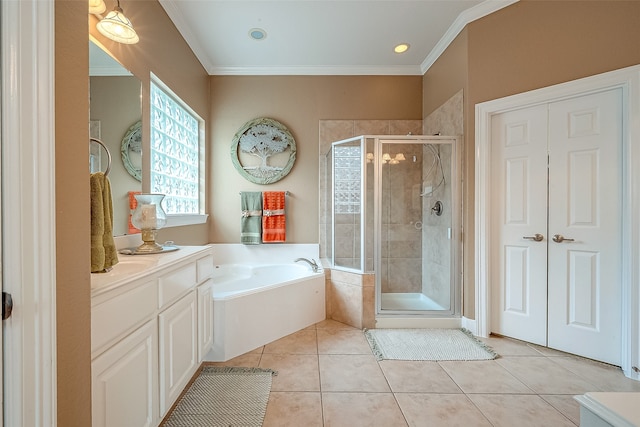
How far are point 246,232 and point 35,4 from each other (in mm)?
2618

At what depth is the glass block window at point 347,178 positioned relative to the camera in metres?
2.79

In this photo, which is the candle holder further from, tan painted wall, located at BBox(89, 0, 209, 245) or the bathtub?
the bathtub

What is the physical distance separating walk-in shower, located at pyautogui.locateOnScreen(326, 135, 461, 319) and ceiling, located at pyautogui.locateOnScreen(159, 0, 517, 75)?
978 mm

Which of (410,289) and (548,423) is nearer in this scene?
(548,423)

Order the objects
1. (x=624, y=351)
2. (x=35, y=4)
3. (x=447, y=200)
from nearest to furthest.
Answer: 1. (x=35, y=4)
2. (x=624, y=351)
3. (x=447, y=200)

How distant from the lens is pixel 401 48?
2.87 meters

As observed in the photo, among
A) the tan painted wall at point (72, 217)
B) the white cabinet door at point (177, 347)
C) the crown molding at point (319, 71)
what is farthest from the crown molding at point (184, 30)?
the white cabinet door at point (177, 347)

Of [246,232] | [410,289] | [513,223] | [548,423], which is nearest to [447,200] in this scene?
[513,223]

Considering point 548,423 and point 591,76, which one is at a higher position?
point 591,76

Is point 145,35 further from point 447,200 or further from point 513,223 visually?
point 513,223

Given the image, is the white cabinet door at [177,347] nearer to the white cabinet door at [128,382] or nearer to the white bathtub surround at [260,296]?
the white cabinet door at [128,382]

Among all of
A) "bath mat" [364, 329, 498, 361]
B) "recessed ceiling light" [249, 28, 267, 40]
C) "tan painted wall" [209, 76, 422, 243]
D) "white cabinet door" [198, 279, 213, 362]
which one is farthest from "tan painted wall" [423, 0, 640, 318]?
"white cabinet door" [198, 279, 213, 362]

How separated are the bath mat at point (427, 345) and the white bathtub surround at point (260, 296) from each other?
65cm

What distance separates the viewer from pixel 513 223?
89.6 inches
